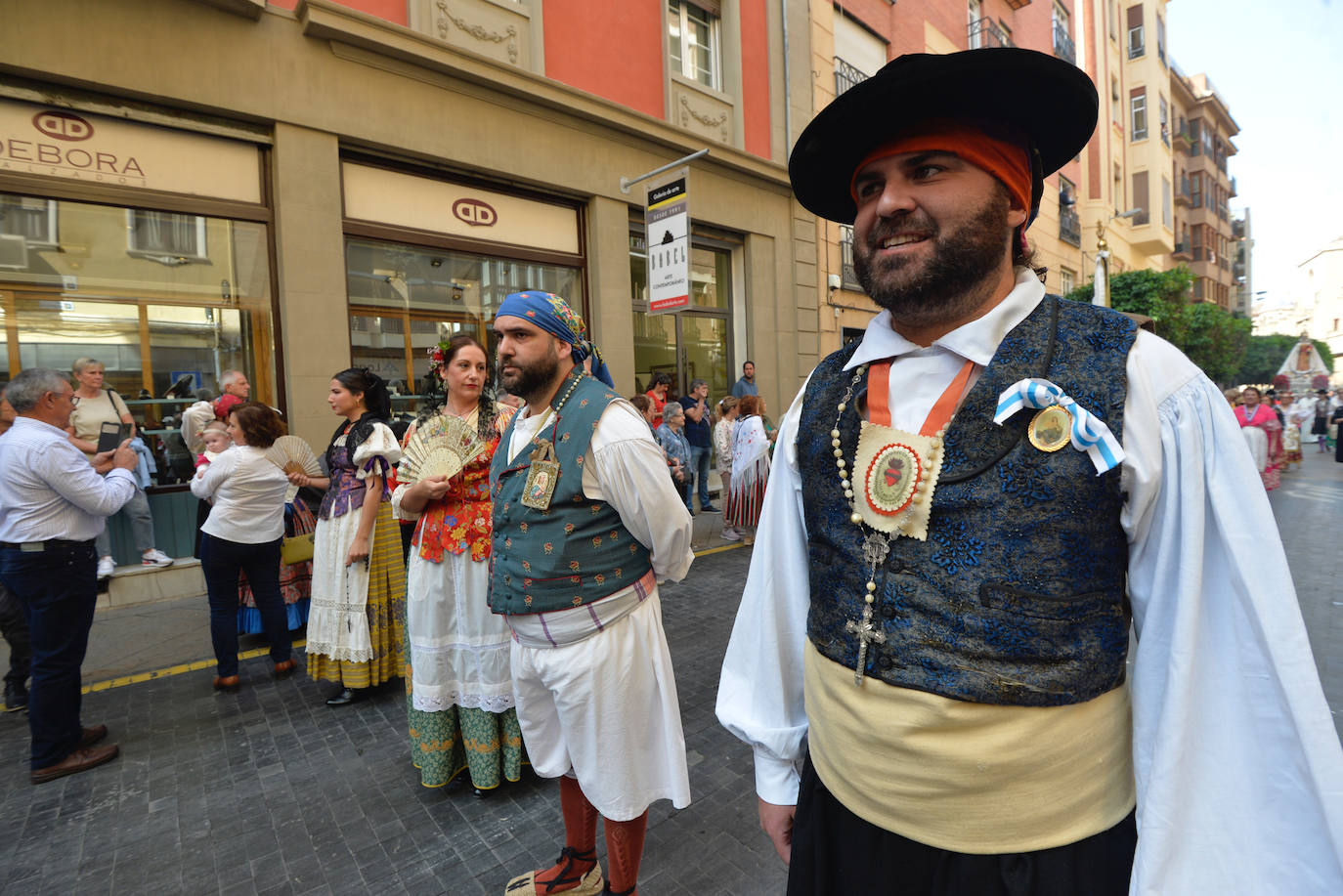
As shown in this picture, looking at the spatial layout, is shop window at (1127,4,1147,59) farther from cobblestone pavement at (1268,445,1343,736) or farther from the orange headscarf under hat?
the orange headscarf under hat

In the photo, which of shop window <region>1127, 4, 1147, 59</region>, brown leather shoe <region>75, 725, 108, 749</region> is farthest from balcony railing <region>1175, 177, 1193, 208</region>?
brown leather shoe <region>75, 725, 108, 749</region>

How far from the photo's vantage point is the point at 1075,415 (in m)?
1.01

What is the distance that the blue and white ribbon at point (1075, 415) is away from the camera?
38.5 inches

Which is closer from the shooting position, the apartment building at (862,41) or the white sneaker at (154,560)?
the white sneaker at (154,560)

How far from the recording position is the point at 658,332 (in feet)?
36.7

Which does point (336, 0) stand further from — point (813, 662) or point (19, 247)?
point (813, 662)

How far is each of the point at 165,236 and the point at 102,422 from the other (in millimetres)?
2101

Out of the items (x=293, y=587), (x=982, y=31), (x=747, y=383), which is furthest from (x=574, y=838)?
(x=982, y=31)

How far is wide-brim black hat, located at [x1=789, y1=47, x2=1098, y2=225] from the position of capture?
1.14 meters

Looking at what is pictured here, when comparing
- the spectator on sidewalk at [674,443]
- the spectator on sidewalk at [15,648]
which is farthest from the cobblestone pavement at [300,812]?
the spectator on sidewalk at [674,443]

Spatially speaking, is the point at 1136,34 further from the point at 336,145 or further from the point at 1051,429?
the point at 1051,429

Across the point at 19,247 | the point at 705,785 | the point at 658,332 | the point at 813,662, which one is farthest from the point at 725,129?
the point at 813,662

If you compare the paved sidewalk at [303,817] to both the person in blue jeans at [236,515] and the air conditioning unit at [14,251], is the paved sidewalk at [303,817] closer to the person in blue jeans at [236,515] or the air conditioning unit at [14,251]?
the person in blue jeans at [236,515]

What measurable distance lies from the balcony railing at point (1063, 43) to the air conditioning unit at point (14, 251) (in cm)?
2877
